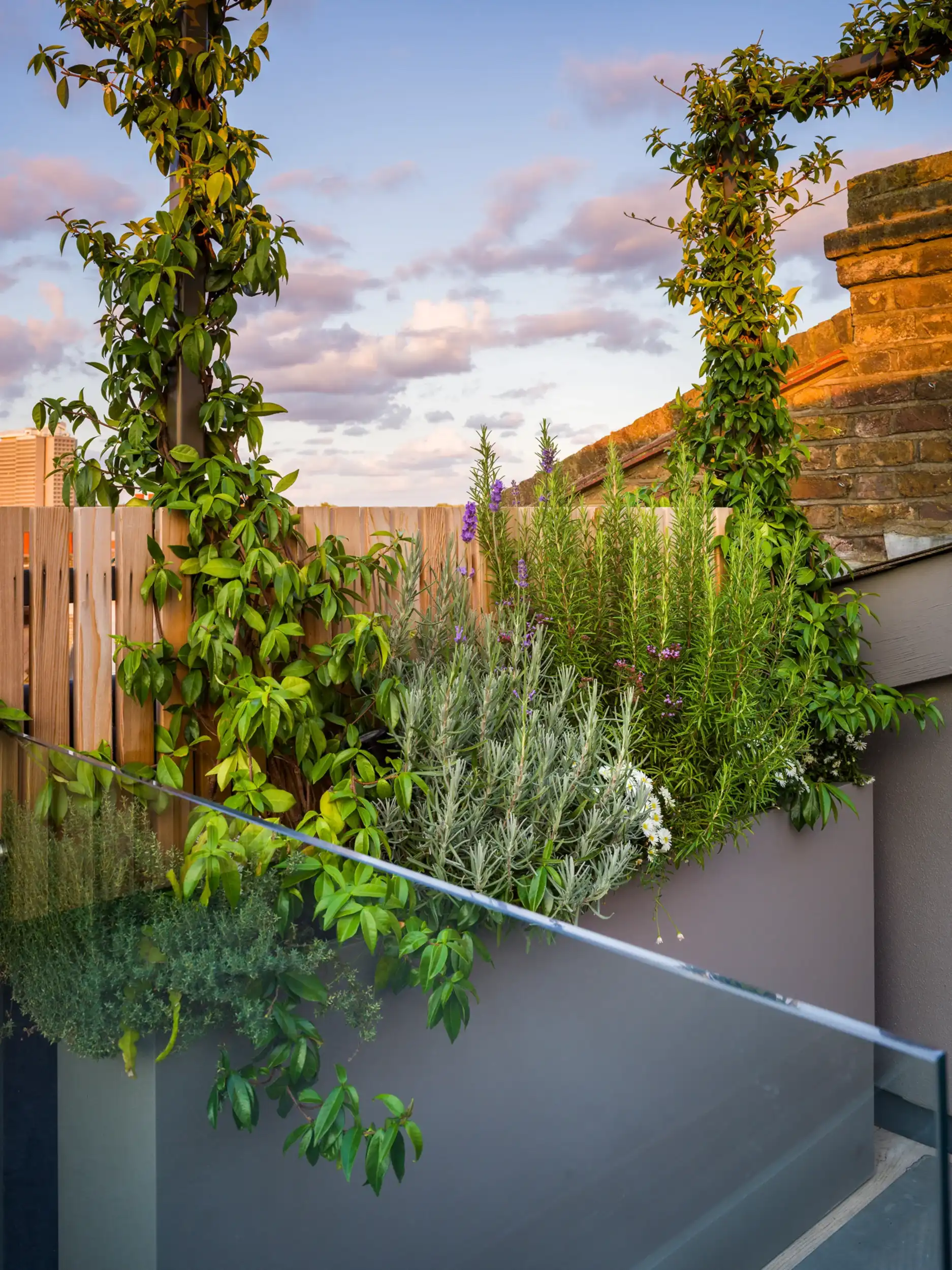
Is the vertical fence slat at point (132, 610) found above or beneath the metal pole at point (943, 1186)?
above

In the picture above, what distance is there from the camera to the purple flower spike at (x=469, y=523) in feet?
Answer: 8.93

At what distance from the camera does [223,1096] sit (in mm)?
1233

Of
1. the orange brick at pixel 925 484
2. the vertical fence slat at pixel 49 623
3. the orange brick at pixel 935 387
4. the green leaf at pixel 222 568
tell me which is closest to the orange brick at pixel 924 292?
the orange brick at pixel 935 387

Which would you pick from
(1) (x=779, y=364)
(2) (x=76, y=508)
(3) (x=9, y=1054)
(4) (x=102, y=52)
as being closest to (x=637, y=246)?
(1) (x=779, y=364)

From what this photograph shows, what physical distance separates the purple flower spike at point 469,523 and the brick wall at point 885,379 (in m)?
1.72

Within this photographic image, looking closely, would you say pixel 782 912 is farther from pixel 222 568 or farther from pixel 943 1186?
pixel 943 1186

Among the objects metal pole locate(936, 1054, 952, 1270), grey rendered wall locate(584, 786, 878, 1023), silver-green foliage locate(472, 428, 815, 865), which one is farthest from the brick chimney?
metal pole locate(936, 1054, 952, 1270)

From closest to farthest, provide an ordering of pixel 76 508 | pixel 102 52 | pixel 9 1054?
pixel 9 1054 < pixel 76 508 < pixel 102 52

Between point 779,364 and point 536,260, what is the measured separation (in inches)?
51.7

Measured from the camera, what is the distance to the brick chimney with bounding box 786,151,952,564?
406 cm

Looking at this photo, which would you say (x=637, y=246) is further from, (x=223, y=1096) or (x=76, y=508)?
(x=223, y=1096)

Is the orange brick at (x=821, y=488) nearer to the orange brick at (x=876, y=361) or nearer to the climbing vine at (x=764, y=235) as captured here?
the orange brick at (x=876, y=361)

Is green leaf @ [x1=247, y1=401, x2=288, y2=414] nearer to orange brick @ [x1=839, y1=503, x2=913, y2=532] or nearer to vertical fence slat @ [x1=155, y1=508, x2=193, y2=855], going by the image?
vertical fence slat @ [x1=155, y1=508, x2=193, y2=855]

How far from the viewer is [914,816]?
3.58 metres
